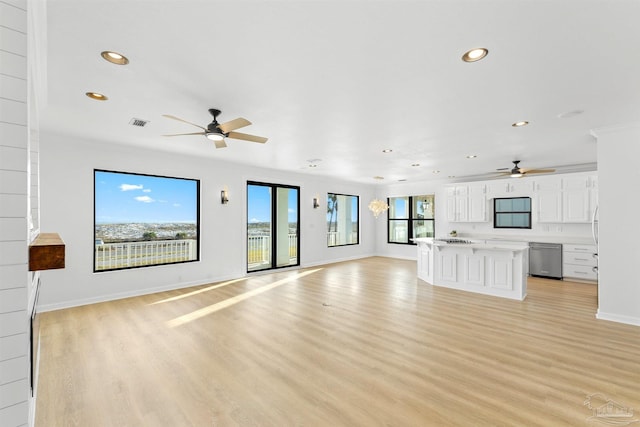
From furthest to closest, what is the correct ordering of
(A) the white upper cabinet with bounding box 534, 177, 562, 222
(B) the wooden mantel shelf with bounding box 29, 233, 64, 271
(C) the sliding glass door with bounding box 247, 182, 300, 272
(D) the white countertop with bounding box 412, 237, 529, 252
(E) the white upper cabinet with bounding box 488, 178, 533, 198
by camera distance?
(E) the white upper cabinet with bounding box 488, 178, 533, 198, (C) the sliding glass door with bounding box 247, 182, 300, 272, (A) the white upper cabinet with bounding box 534, 177, 562, 222, (D) the white countertop with bounding box 412, 237, 529, 252, (B) the wooden mantel shelf with bounding box 29, 233, 64, 271

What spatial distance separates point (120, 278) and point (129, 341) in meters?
2.25

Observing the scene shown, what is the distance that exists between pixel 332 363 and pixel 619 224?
174 inches

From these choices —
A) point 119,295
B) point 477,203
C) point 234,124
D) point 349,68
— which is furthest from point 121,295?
point 477,203

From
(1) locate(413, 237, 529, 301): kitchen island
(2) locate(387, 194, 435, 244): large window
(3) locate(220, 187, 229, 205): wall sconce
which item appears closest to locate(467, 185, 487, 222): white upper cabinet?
(2) locate(387, 194, 435, 244): large window

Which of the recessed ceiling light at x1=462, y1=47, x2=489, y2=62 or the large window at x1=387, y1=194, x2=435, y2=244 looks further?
the large window at x1=387, y1=194, x2=435, y2=244

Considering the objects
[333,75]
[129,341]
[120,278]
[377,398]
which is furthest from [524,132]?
[120,278]

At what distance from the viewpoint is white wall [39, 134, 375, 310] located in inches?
182

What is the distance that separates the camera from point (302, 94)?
309 centimetres

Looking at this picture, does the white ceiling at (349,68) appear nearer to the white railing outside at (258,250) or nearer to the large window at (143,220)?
the large window at (143,220)

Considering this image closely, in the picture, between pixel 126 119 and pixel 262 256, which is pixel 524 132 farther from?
pixel 262 256

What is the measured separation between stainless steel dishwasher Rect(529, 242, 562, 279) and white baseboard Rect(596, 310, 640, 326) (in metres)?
3.11

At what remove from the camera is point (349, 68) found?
2.54m

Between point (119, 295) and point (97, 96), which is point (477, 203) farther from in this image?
point (119, 295)

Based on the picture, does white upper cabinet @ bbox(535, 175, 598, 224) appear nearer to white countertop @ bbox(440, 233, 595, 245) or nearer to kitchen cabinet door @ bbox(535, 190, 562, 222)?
kitchen cabinet door @ bbox(535, 190, 562, 222)
